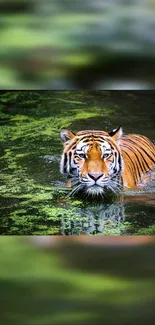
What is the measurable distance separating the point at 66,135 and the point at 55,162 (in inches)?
3.8

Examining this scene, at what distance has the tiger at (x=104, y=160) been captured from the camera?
1.82 metres

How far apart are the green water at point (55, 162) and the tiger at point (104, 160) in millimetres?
27

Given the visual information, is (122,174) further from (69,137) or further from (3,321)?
(3,321)

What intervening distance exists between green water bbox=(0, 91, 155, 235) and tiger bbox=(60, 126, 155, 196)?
3 cm

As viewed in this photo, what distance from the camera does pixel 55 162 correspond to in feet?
6.23

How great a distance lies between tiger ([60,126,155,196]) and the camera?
182cm
